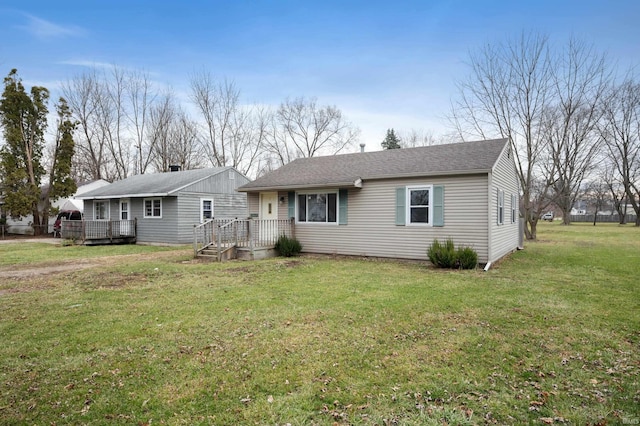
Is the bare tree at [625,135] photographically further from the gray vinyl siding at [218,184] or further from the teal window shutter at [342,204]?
the gray vinyl siding at [218,184]

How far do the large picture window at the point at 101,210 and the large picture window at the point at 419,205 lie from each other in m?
17.6

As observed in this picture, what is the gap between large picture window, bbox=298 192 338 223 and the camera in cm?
1262

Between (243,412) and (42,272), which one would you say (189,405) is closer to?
(243,412)

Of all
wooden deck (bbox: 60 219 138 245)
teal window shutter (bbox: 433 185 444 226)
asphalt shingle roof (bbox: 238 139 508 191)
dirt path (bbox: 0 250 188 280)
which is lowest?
dirt path (bbox: 0 250 188 280)

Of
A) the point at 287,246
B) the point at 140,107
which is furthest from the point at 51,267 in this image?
the point at 140,107

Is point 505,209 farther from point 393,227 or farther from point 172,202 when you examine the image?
point 172,202

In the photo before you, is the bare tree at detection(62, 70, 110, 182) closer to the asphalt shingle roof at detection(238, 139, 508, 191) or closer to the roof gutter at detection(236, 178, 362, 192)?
the roof gutter at detection(236, 178, 362, 192)

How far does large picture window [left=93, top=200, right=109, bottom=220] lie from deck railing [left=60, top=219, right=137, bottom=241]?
2.34 m

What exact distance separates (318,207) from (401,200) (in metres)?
3.20

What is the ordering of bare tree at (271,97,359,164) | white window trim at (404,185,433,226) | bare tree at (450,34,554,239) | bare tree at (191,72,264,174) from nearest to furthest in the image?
white window trim at (404,185,433,226) → bare tree at (450,34,554,239) → bare tree at (191,72,264,174) → bare tree at (271,97,359,164)

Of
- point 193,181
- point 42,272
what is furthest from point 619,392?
point 193,181

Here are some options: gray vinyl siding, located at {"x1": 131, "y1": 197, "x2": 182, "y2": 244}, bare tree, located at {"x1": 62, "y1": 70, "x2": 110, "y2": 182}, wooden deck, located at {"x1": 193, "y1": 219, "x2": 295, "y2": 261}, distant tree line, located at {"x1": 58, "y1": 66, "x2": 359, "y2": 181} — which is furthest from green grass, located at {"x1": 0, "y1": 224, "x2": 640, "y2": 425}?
bare tree, located at {"x1": 62, "y1": 70, "x2": 110, "y2": 182}

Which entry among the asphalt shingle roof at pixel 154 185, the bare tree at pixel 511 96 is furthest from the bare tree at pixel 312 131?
the bare tree at pixel 511 96

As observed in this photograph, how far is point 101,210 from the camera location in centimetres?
2088
